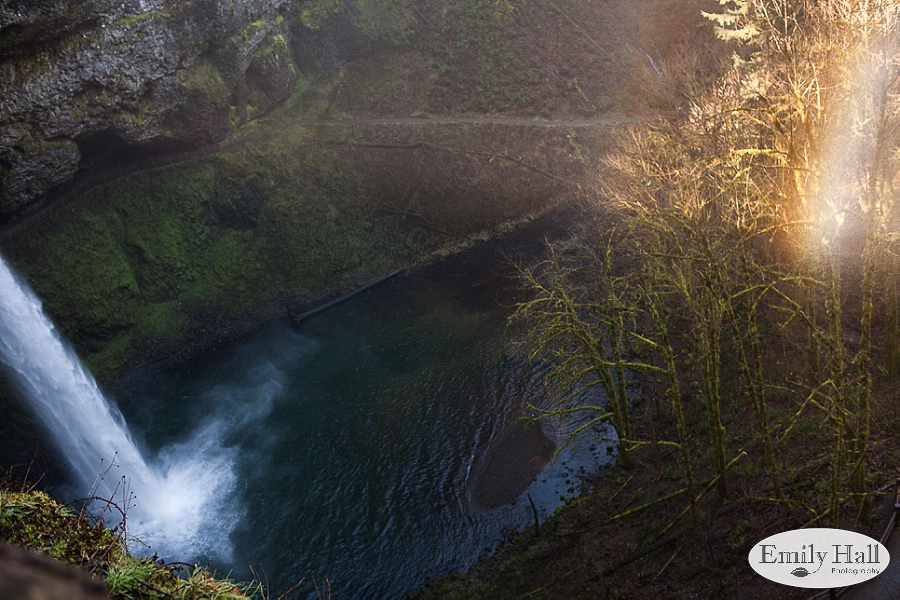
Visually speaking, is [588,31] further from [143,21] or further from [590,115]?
[143,21]

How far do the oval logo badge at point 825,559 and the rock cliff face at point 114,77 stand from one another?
3077cm

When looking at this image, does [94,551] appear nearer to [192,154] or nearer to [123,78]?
[123,78]

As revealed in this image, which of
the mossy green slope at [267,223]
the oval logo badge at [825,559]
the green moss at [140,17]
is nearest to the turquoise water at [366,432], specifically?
the mossy green slope at [267,223]

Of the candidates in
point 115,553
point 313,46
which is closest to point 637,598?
point 115,553

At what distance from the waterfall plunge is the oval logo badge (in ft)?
53.9

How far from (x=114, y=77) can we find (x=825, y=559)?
112 feet

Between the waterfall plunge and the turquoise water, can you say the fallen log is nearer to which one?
the turquoise water

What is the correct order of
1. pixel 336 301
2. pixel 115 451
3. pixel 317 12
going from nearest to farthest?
pixel 115 451, pixel 336 301, pixel 317 12

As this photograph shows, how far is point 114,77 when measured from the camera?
1238 inches

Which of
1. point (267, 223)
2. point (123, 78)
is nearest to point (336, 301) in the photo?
point (267, 223)

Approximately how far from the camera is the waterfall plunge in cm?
2209

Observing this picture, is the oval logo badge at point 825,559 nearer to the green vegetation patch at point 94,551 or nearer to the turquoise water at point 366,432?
the turquoise water at point 366,432

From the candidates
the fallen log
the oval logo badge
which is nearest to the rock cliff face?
the fallen log

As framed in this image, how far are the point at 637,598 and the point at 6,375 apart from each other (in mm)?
26784
